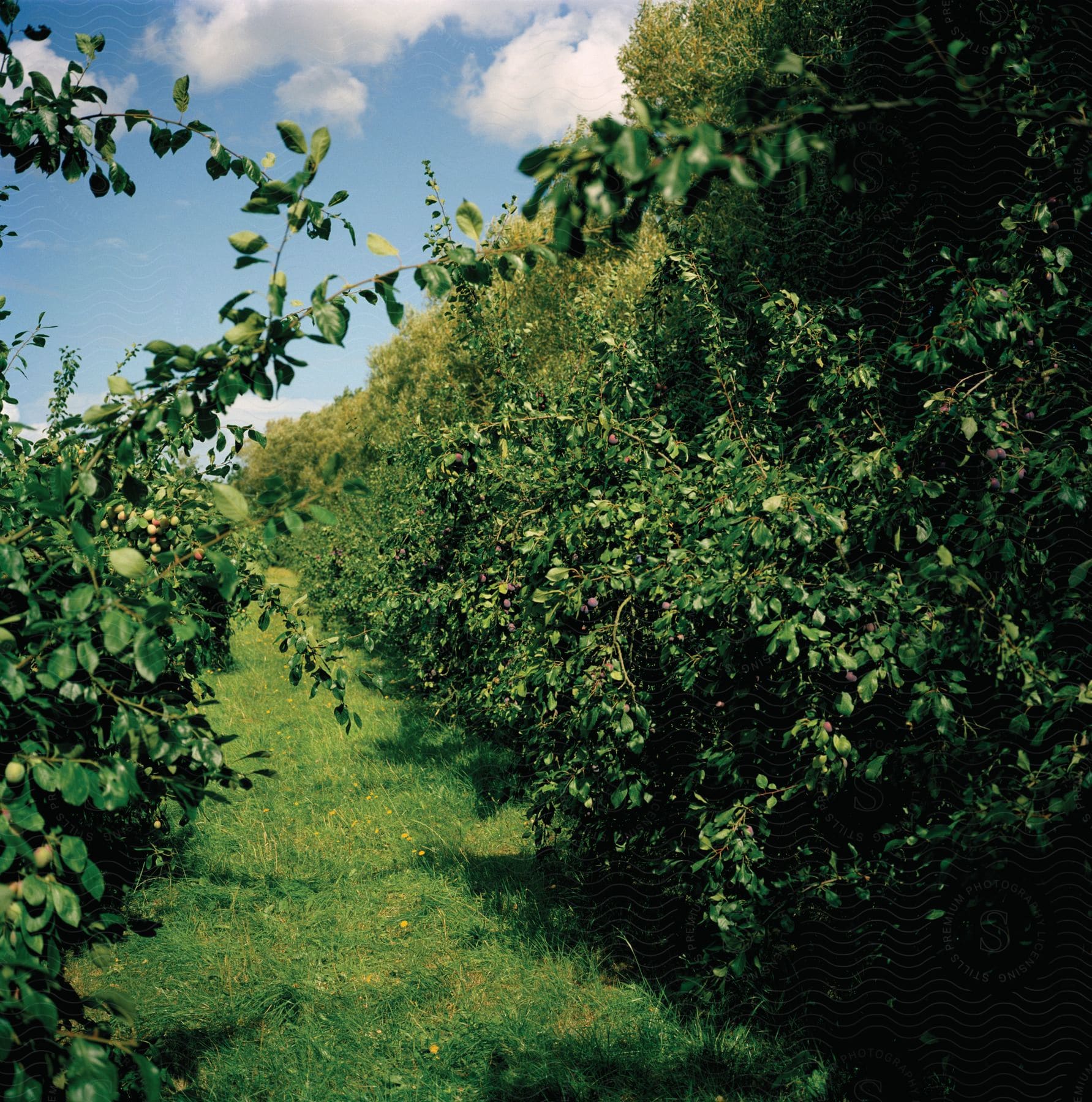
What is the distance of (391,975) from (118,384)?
3555 millimetres

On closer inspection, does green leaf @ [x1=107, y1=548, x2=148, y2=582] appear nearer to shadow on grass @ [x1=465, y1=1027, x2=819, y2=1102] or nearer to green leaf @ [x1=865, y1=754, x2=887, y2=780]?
Answer: green leaf @ [x1=865, y1=754, x2=887, y2=780]

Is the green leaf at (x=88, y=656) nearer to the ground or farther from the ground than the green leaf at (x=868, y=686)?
farther from the ground

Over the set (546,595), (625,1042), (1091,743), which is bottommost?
(625,1042)

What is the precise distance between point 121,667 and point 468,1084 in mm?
2269

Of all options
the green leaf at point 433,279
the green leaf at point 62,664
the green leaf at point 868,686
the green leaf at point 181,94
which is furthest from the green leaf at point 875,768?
the green leaf at point 181,94

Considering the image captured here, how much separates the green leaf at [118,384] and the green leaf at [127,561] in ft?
0.97

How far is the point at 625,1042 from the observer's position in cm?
335

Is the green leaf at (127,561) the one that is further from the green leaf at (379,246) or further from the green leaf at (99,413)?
the green leaf at (379,246)

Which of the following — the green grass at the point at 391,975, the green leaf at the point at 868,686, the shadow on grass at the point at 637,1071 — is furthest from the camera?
the green grass at the point at 391,975

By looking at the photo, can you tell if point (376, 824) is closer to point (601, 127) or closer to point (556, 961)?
point (556, 961)

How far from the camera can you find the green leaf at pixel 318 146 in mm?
1512

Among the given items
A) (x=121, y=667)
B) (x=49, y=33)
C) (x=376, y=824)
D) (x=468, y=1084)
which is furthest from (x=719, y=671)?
(x=376, y=824)

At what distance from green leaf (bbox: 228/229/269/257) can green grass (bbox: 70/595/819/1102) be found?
150 centimetres

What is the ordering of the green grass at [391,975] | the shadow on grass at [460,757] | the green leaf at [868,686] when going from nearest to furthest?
the green leaf at [868,686] < the green grass at [391,975] < the shadow on grass at [460,757]
